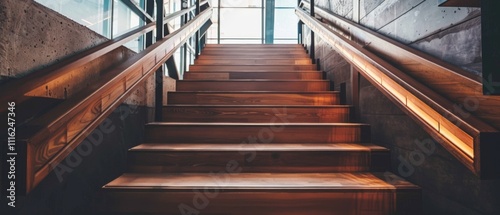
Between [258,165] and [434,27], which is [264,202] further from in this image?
[434,27]

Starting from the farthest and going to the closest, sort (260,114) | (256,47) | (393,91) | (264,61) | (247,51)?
1. (256,47)
2. (247,51)
3. (264,61)
4. (260,114)
5. (393,91)

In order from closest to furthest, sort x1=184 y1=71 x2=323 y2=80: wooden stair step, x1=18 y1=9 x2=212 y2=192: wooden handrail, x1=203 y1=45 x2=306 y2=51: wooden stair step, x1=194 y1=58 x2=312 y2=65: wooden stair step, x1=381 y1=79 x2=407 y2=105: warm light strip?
x1=18 y1=9 x2=212 y2=192: wooden handrail < x1=381 y1=79 x2=407 y2=105: warm light strip < x1=184 y1=71 x2=323 y2=80: wooden stair step < x1=194 y1=58 x2=312 y2=65: wooden stair step < x1=203 y1=45 x2=306 y2=51: wooden stair step

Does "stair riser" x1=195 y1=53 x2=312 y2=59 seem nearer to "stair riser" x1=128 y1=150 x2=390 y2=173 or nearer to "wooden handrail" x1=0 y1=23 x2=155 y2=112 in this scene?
"stair riser" x1=128 y1=150 x2=390 y2=173

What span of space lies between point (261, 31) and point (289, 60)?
4.63m

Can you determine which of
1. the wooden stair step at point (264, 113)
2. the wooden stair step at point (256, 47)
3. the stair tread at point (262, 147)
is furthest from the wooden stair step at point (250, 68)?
the stair tread at point (262, 147)

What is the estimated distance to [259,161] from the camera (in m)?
1.70

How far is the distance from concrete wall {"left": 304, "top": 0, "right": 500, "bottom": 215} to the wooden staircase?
0.11m

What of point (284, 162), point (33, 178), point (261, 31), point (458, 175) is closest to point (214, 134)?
point (284, 162)

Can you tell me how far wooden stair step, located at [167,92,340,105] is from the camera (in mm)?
2574

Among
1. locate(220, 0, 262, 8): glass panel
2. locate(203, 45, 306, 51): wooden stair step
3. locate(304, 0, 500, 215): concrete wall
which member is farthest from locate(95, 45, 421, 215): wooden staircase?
locate(220, 0, 262, 8): glass panel

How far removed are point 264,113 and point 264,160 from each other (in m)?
0.65

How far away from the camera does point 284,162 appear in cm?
169

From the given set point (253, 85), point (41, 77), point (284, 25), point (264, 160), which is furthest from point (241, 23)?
point (41, 77)

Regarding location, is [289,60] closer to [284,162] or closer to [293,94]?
[293,94]
